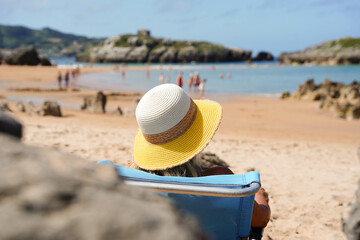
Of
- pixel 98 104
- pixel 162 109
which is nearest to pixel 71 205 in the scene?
pixel 162 109

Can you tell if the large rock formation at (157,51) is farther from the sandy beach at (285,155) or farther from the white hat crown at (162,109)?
the white hat crown at (162,109)

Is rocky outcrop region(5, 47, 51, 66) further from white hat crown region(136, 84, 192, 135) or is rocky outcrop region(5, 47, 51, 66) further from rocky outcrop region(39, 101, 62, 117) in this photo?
white hat crown region(136, 84, 192, 135)

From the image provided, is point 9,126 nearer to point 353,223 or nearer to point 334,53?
point 353,223

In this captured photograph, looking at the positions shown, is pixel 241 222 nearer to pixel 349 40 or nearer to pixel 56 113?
pixel 56 113

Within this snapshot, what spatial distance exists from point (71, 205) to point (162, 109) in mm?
1449

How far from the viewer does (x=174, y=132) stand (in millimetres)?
2191

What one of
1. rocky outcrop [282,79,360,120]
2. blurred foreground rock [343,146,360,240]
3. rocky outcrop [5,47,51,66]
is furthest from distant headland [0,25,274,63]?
blurred foreground rock [343,146,360,240]

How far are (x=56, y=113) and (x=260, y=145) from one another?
647cm

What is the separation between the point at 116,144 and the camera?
711cm

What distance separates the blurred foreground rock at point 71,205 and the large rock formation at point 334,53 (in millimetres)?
85819

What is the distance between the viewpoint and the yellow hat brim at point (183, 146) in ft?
7.18

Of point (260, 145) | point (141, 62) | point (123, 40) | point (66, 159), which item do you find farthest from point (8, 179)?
point (123, 40)

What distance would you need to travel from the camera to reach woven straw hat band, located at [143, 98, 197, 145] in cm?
218

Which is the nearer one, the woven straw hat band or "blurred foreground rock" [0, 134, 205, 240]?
"blurred foreground rock" [0, 134, 205, 240]
